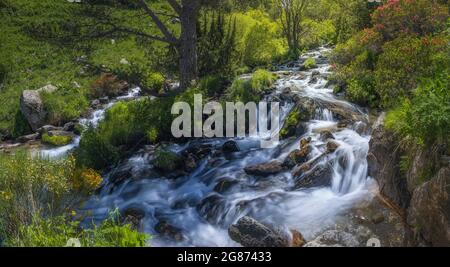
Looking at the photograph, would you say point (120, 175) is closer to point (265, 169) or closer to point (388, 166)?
point (265, 169)

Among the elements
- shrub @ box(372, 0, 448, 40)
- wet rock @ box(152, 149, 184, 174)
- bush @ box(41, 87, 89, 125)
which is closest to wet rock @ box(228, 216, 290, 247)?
wet rock @ box(152, 149, 184, 174)

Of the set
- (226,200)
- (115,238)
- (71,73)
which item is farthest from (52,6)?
(115,238)

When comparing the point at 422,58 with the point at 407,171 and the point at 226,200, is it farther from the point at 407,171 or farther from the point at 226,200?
the point at 226,200

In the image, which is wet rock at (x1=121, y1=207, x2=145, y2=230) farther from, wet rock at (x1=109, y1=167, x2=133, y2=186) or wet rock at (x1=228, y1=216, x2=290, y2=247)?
wet rock at (x1=228, y1=216, x2=290, y2=247)

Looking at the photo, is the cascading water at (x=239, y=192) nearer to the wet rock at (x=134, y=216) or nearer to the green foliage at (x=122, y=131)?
the wet rock at (x=134, y=216)

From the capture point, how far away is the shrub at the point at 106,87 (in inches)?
893

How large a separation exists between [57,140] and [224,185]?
349 inches

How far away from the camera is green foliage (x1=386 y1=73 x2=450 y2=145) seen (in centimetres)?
697

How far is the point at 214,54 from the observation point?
1939cm

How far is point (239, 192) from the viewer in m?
10.8

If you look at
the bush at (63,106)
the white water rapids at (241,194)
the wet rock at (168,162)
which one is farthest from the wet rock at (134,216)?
the bush at (63,106)

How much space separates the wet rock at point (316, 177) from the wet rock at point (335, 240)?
2388 millimetres

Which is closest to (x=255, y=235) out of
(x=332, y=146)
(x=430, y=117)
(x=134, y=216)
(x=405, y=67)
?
(x=134, y=216)

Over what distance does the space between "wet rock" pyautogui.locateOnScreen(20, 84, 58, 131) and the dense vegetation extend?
32 centimetres
